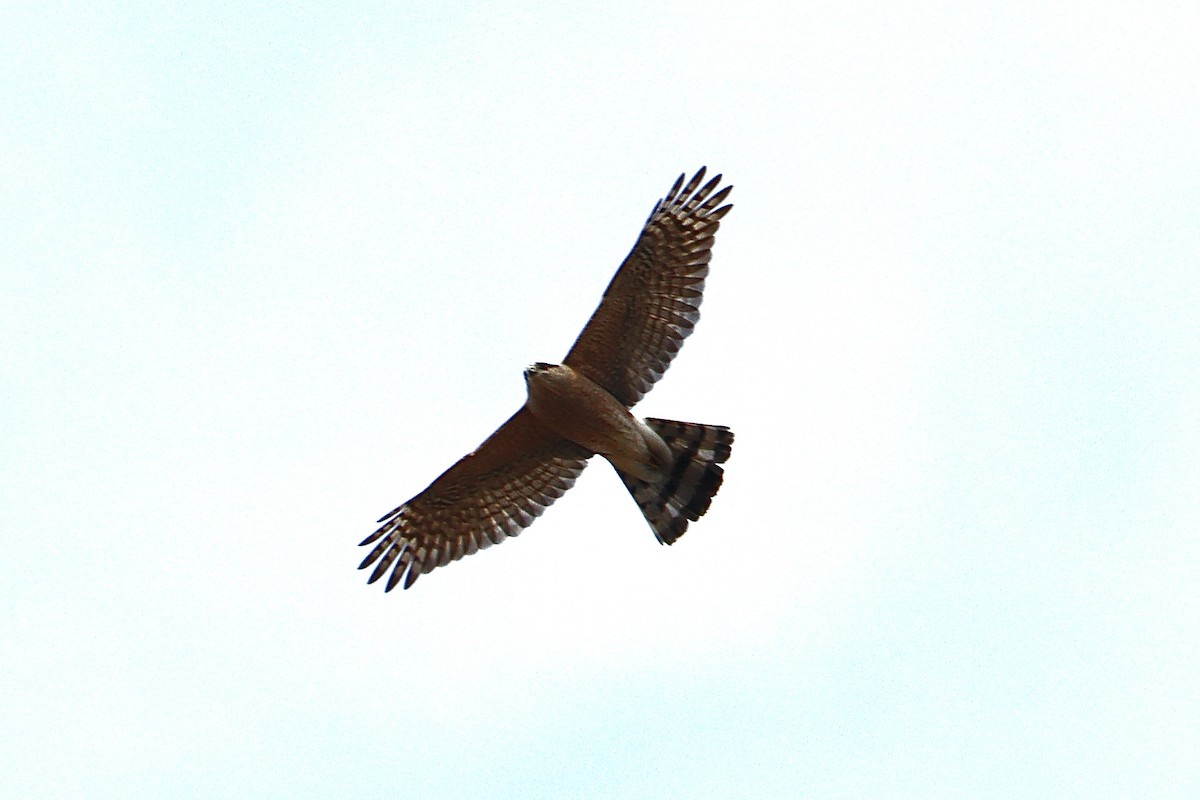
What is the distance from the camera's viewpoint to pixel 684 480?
1856 cm

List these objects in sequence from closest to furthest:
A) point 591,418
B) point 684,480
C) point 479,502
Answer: point 591,418 < point 684,480 < point 479,502

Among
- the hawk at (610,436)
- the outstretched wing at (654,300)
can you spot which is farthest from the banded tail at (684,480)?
the outstretched wing at (654,300)

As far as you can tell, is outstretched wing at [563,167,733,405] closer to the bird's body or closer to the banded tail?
the bird's body

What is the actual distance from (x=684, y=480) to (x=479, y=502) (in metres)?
2.11

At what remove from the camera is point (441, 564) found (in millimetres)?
18969

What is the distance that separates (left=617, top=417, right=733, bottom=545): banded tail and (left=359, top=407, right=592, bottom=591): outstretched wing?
2.65ft

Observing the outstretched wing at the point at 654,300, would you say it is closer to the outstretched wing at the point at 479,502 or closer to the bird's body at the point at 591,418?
the bird's body at the point at 591,418

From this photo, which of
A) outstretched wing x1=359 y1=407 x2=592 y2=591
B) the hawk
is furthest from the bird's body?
outstretched wing x1=359 y1=407 x2=592 y2=591

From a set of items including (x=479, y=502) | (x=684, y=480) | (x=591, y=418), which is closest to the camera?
(x=591, y=418)

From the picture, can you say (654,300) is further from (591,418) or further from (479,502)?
(479,502)

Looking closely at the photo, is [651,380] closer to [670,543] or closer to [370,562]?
[670,543]

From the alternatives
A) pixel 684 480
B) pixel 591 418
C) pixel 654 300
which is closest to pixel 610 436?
pixel 591 418

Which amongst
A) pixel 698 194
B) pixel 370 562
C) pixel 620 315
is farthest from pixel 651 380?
pixel 370 562

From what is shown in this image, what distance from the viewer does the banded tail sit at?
1838 cm
